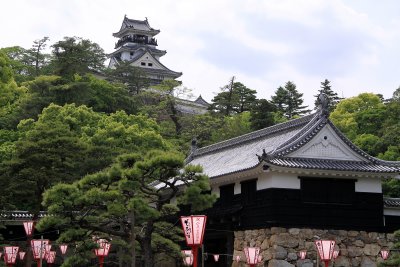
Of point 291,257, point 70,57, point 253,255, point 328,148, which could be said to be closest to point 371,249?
point 291,257

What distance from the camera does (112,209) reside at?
781 inches

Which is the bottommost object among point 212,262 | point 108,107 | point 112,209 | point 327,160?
point 212,262

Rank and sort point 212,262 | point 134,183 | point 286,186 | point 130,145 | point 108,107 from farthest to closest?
point 108,107
point 130,145
point 212,262
point 286,186
point 134,183

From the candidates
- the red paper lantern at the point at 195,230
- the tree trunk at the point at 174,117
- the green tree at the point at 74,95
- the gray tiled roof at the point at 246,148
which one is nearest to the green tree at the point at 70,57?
the green tree at the point at 74,95

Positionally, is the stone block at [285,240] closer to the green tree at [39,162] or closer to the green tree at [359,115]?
the green tree at [39,162]

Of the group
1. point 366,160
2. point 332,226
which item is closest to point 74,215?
point 332,226

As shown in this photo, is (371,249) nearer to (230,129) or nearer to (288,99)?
(230,129)

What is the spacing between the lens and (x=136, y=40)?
277ft

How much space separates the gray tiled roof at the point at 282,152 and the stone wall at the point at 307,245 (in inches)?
102

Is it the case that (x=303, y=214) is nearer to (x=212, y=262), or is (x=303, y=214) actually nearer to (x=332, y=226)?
(x=332, y=226)

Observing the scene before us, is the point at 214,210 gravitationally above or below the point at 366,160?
below

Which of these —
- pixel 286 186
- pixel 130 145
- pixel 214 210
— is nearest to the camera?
pixel 286 186

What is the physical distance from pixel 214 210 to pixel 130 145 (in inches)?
323

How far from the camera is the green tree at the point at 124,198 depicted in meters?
19.6
